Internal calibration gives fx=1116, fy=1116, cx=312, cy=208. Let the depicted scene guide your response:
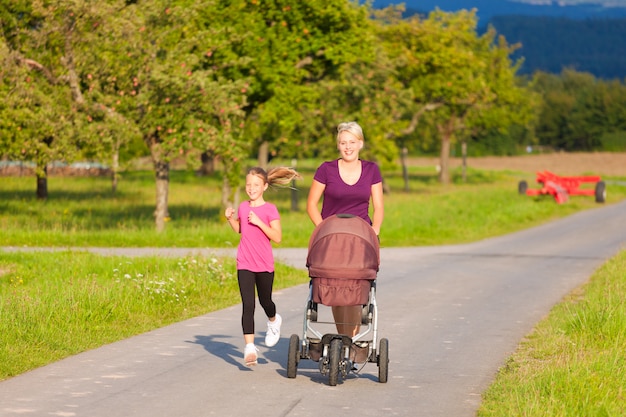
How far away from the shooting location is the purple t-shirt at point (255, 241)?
908 centimetres

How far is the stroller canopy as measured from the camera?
8.30 m

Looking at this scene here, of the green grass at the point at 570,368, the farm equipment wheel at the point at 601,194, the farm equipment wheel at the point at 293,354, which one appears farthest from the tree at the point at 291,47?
the farm equipment wheel at the point at 293,354

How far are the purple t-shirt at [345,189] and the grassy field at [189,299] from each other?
178 centimetres

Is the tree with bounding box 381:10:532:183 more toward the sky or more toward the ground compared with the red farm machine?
more toward the sky

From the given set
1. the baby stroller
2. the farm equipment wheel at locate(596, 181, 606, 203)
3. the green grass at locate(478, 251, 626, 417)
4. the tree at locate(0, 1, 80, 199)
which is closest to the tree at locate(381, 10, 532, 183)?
the farm equipment wheel at locate(596, 181, 606, 203)

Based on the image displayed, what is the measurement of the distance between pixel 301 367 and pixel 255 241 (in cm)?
125

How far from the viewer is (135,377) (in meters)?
8.79

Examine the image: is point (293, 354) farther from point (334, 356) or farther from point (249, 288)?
point (249, 288)

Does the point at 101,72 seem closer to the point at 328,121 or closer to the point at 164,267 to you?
the point at 164,267

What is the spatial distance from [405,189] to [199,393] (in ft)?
177

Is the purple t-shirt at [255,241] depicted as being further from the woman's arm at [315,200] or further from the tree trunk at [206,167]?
the tree trunk at [206,167]

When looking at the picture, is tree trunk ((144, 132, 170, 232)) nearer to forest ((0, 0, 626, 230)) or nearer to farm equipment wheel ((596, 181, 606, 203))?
Result: forest ((0, 0, 626, 230))

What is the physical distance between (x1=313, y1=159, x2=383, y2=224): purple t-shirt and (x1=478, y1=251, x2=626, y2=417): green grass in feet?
5.78

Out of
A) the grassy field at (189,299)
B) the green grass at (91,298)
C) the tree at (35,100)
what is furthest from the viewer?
the tree at (35,100)
